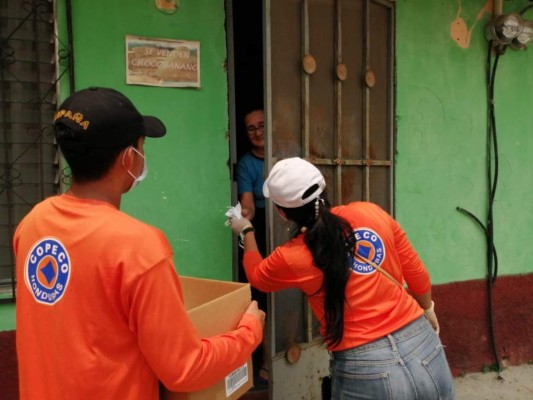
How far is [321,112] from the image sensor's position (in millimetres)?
3271

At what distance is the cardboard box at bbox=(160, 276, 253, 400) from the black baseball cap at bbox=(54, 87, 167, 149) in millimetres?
525

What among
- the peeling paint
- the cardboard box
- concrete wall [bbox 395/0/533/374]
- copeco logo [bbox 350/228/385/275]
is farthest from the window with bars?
the peeling paint

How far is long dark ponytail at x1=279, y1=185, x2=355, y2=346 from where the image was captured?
200cm

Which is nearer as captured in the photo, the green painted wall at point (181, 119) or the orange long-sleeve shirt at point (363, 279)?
the orange long-sleeve shirt at point (363, 279)

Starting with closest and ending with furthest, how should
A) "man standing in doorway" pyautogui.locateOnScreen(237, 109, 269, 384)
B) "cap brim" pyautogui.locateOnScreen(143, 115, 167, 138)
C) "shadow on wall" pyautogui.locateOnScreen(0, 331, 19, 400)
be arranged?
"cap brim" pyautogui.locateOnScreen(143, 115, 167, 138), "shadow on wall" pyautogui.locateOnScreen(0, 331, 19, 400), "man standing in doorway" pyautogui.locateOnScreen(237, 109, 269, 384)

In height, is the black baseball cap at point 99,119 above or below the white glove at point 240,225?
above

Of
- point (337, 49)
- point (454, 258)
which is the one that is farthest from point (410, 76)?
point (454, 258)

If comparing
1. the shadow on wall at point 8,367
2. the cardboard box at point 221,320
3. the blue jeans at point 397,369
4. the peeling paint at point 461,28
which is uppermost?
the peeling paint at point 461,28

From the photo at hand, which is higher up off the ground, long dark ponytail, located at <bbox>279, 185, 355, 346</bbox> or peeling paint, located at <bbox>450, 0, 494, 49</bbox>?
peeling paint, located at <bbox>450, 0, 494, 49</bbox>

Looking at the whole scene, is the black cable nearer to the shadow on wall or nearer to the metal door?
the metal door

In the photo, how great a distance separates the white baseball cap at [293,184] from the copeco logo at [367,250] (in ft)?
0.78

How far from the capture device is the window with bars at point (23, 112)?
2.77 meters

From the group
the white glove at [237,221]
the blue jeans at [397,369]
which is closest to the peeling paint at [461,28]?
the white glove at [237,221]

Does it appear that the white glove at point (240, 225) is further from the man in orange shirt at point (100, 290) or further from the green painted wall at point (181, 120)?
the man in orange shirt at point (100, 290)
